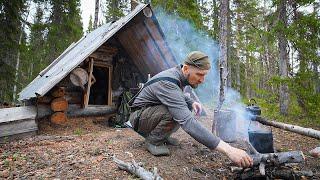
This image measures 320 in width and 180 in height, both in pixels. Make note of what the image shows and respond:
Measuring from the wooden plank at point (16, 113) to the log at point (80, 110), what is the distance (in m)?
0.71

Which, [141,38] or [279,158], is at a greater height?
[141,38]

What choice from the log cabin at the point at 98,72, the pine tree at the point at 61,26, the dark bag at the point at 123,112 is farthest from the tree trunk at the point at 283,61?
the pine tree at the point at 61,26

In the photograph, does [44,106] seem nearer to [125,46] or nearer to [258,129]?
[125,46]

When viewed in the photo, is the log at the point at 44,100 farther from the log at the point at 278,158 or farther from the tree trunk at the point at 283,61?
the tree trunk at the point at 283,61

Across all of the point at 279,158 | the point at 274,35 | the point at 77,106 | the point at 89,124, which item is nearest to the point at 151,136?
the point at 279,158

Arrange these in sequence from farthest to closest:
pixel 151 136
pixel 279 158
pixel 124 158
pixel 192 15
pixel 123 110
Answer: pixel 192 15 → pixel 123 110 → pixel 151 136 → pixel 124 158 → pixel 279 158

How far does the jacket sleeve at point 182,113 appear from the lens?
314cm

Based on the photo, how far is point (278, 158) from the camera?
137 inches

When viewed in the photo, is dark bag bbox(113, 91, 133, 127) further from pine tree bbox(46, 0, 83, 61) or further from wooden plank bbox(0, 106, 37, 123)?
pine tree bbox(46, 0, 83, 61)

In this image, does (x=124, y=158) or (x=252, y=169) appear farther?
(x=124, y=158)

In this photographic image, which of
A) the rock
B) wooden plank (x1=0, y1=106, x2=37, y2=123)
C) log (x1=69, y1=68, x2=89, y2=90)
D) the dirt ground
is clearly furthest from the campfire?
wooden plank (x1=0, y1=106, x2=37, y2=123)

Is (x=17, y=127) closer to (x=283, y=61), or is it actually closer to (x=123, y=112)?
(x=123, y=112)

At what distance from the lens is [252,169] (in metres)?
3.55

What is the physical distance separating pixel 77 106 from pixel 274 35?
6.99m
